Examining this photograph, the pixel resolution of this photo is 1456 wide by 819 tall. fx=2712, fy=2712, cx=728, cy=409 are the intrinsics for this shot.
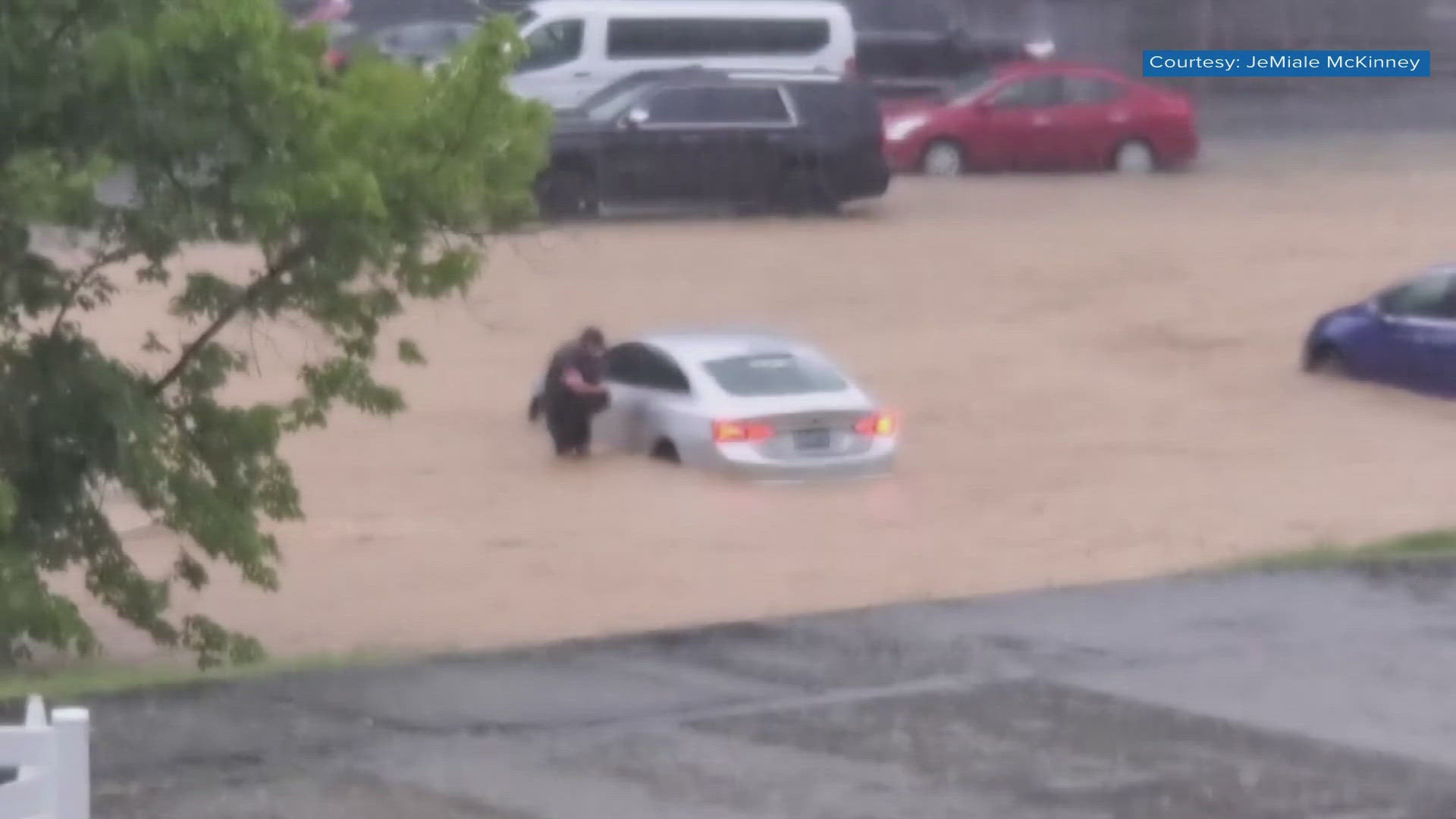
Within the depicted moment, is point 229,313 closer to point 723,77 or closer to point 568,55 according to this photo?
point 723,77

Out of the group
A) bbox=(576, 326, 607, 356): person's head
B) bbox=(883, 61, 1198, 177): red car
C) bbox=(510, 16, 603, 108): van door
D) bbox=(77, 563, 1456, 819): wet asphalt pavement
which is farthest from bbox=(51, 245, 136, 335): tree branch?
bbox=(883, 61, 1198, 177): red car

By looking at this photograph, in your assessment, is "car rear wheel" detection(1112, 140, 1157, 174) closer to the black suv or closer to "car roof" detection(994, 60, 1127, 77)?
"car roof" detection(994, 60, 1127, 77)

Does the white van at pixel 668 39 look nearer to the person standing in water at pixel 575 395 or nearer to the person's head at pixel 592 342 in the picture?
the person's head at pixel 592 342

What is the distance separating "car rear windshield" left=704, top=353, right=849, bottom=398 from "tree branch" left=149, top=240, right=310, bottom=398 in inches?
332

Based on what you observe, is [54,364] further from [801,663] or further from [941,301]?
[941,301]

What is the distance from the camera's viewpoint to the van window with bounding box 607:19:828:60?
35.6 metres

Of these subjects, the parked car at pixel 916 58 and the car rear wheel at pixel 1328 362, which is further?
the parked car at pixel 916 58

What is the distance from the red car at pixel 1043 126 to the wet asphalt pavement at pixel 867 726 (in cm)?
2500

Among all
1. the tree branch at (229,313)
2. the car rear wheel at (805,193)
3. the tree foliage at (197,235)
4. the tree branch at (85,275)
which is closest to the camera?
the tree foliage at (197,235)

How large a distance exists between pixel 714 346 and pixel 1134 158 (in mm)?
16978

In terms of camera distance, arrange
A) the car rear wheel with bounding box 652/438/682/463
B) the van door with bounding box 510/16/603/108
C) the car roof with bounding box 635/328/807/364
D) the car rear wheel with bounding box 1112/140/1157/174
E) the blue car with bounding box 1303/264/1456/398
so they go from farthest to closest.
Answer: the car rear wheel with bounding box 1112/140/1157/174 < the van door with bounding box 510/16/603/108 < the blue car with bounding box 1303/264/1456/398 < the car roof with bounding box 635/328/807/364 < the car rear wheel with bounding box 652/438/682/463

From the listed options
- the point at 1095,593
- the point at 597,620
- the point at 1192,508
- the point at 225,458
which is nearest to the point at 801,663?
the point at 1095,593

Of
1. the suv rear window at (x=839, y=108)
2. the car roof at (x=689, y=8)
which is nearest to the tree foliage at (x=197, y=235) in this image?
the suv rear window at (x=839, y=108)

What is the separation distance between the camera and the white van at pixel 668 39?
35.1 metres
